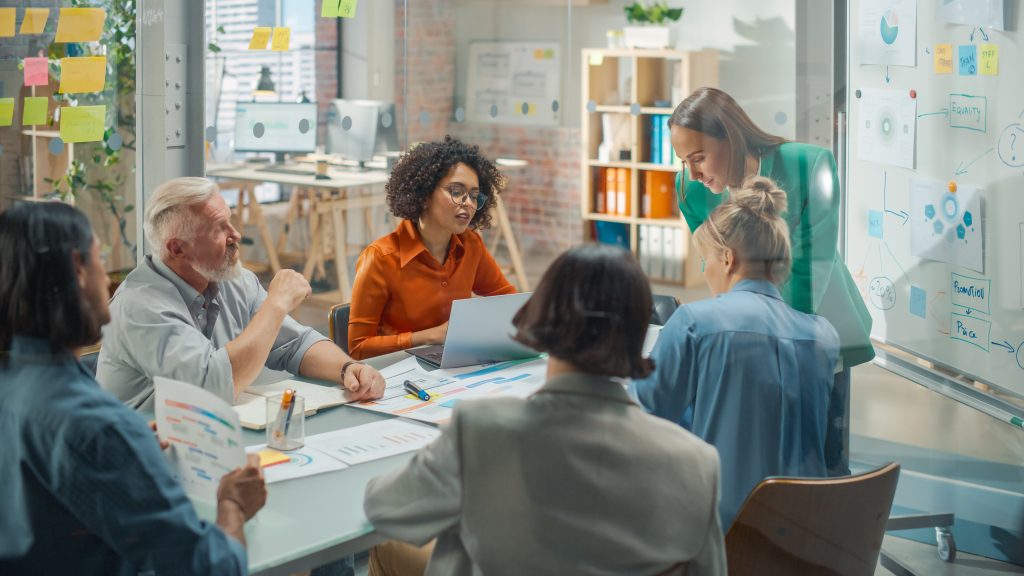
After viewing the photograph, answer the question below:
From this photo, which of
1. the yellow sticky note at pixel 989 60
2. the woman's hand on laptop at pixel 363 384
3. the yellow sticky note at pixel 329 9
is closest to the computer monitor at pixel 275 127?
the yellow sticky note at pixel 329 9

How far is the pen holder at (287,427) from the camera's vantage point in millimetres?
2041

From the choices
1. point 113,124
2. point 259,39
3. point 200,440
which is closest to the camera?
point 200,440

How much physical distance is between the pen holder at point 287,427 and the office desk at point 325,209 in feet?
11.0

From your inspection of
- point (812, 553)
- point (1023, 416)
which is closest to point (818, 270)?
point (1023, 416)

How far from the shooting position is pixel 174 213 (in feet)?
7.95

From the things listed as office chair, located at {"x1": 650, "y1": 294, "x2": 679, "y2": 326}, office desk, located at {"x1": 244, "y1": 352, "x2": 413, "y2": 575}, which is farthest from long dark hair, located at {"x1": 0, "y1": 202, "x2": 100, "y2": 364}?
office chair, located at {"x1": 650, "y1": 294, "x2": 679, "y2": 326}

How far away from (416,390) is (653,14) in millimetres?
4765

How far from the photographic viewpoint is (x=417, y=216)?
315 cm

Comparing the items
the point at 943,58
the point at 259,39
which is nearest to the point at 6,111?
the point at 259,39

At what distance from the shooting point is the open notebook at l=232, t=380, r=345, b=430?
2180mm

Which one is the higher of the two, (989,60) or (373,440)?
(989,60)

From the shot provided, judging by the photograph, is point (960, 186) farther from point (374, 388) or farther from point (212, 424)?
point (212, 424)

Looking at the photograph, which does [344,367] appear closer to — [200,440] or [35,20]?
[200,440]

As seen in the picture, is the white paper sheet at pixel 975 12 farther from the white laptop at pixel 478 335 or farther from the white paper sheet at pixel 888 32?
the white laptop at pixel 478 335
